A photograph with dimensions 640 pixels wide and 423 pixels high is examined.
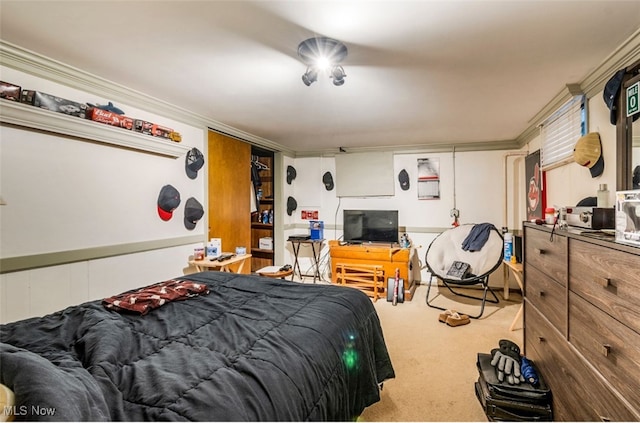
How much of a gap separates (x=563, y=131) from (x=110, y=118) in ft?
13.0

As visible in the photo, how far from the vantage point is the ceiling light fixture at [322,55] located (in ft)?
5.80

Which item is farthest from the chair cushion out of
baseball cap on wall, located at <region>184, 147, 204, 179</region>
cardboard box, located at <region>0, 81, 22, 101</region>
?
cardboard box, located at <region>0, 81, 22, 101</region>

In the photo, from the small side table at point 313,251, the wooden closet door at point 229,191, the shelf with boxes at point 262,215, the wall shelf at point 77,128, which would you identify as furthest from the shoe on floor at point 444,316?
the wall shelf at point 77,128

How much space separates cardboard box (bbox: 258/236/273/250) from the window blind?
13.3 feet

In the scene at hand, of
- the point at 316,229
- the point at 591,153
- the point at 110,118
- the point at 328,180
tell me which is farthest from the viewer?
the point at 328,180

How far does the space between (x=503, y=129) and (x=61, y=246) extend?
4.76 metres

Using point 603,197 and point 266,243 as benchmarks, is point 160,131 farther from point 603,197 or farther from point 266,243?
point 603,197

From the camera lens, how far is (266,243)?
530cm

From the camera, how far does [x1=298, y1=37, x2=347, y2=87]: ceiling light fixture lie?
1767 millimetres

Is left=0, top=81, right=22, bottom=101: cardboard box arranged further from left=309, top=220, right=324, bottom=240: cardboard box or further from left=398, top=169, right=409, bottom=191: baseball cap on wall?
left=398, top=169, right=409, bottom=191: baseball cap on wall

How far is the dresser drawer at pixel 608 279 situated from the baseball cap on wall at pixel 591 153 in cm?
112

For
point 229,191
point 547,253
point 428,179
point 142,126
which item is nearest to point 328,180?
point 428,179

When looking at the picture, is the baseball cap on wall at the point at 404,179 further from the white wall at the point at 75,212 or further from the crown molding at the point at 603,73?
the white wall at the point at 75,212

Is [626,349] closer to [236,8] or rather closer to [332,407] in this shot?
[332,407]
